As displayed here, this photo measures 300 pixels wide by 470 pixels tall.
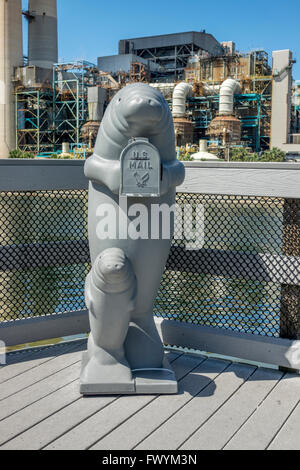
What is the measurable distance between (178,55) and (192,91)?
17.8m

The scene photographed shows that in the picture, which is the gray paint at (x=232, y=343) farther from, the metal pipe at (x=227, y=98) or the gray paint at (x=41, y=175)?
the metal pipe at (x=227, y=98)

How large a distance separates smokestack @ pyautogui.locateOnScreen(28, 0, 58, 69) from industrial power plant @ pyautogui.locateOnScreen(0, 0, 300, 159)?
90 mm

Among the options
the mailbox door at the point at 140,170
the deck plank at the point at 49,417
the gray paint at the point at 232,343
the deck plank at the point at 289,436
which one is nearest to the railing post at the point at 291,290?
the gray paint at the point at 232,343

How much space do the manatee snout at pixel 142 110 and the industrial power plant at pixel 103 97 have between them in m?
31.6

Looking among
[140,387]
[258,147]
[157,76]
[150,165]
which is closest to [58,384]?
[140,387]

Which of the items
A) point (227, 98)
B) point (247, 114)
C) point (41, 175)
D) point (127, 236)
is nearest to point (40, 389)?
point (127, 236)

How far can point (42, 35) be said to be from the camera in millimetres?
42688

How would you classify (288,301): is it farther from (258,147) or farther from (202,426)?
(258,147)

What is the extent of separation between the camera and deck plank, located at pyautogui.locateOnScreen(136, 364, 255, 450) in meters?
2.11

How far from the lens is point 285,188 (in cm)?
278

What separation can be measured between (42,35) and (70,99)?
261 inches

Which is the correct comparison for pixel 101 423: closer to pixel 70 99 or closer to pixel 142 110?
pixel 142 110

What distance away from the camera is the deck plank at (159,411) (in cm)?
211
